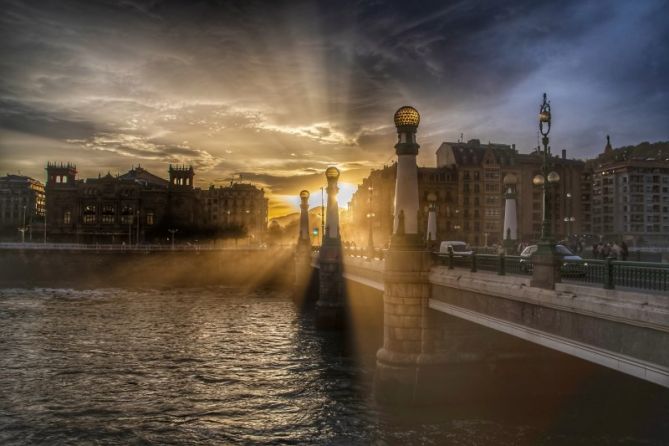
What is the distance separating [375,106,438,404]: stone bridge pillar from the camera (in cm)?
1931


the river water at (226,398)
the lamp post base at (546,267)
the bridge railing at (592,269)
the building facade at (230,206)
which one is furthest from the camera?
the building facade at (230,206)

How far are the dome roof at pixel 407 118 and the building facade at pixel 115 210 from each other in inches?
5343

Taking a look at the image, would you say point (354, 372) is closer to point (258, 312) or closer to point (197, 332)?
point (197, 332)

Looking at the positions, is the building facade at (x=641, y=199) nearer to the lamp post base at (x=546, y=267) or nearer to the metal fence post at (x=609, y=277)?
the lamp post base at (x=546, y=267)

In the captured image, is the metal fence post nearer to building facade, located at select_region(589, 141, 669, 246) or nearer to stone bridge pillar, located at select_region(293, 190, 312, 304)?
stone bridge pillar, located at select_region(293, 190, 312, 304)

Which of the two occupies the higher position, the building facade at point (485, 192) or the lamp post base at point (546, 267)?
the building facade at point (485, 192)

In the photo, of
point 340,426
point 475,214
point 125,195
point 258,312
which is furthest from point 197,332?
point 125,195

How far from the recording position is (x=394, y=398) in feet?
64.4

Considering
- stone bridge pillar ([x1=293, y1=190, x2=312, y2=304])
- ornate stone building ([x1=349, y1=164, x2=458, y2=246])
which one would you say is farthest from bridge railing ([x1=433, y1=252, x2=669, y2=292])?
ornate stone building ([x1=349, y1=164, x2=458, y2=246])

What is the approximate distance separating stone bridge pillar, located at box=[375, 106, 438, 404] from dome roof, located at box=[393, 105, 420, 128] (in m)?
2.15

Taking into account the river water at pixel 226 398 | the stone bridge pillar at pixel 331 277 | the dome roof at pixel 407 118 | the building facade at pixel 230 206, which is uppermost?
the building facade at pixel 230 206

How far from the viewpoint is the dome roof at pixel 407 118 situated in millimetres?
20906

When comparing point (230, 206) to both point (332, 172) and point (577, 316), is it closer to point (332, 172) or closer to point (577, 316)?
point (332, 172)

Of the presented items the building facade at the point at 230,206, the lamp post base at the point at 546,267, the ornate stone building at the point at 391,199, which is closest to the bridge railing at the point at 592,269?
the lamp post base at the point at 546,267
